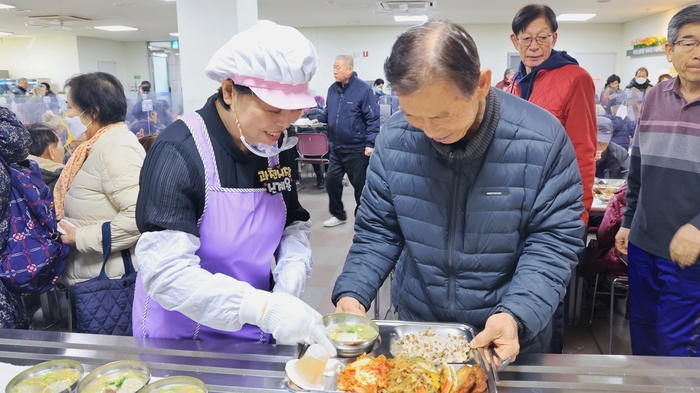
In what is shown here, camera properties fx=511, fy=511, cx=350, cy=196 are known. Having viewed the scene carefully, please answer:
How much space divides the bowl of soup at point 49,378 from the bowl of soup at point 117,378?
27mm

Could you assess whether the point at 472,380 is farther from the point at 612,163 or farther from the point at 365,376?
the point at 612,163

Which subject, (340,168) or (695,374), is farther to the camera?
(340,168)

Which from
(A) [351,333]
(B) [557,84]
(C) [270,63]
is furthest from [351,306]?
(B) [557,84]

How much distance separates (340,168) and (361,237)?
4.15 meters

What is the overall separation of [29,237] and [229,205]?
121 centimetres

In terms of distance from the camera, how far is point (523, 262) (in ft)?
4.05

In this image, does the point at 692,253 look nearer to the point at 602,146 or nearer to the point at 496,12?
the point at 602,146

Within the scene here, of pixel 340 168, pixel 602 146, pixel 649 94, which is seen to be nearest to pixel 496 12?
pixel 340 168

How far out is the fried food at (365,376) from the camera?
1036mm

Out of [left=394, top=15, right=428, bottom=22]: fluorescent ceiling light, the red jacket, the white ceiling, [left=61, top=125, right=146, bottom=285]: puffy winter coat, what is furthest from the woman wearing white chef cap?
[left=394, top=15, right=428, bottom=22]: fluorescent ceiling light

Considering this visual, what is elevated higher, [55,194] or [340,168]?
[55,194]

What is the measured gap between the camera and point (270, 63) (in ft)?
3.88

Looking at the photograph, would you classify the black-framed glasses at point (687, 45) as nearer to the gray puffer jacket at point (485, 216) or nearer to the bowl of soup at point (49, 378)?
the gray puffer jacket at point (485, 216)

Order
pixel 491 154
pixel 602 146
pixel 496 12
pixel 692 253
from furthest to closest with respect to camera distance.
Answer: pixel 496 12 → pixel 602 146 → pixel 692 253 → pixel 491 154
